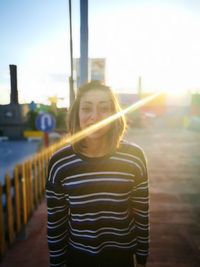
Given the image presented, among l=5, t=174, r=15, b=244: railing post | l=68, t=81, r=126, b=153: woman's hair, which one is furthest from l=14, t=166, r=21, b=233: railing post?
l=68, t=81, r=126, b=153: woman's hair

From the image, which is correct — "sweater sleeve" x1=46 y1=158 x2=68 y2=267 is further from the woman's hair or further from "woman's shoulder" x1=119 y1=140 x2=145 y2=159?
"woman's shoulder" x1=119 y1=140 x2=145 y2=159

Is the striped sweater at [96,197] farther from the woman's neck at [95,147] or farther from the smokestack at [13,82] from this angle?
the smokestack at [13,82]

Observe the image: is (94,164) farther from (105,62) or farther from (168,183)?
(168,183)

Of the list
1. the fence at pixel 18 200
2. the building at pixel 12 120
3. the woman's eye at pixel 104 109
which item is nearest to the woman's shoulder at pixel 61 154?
the woman's eye at pixel 104 109

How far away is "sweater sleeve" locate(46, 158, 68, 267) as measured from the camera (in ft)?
5.69

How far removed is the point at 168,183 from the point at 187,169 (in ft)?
7.68

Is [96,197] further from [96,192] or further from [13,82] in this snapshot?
[13,82]

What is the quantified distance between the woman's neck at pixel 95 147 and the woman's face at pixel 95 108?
39 mm

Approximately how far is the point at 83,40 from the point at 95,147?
Result: 3.98 meters

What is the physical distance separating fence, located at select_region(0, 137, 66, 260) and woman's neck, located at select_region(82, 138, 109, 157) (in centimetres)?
248

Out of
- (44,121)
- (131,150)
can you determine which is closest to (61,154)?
(131,150)

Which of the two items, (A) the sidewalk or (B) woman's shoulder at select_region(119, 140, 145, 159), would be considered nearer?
(B) woman's shoulder at select_region(119, 140, 145, 159)

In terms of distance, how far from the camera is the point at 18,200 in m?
4.35

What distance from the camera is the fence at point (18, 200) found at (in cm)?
396
